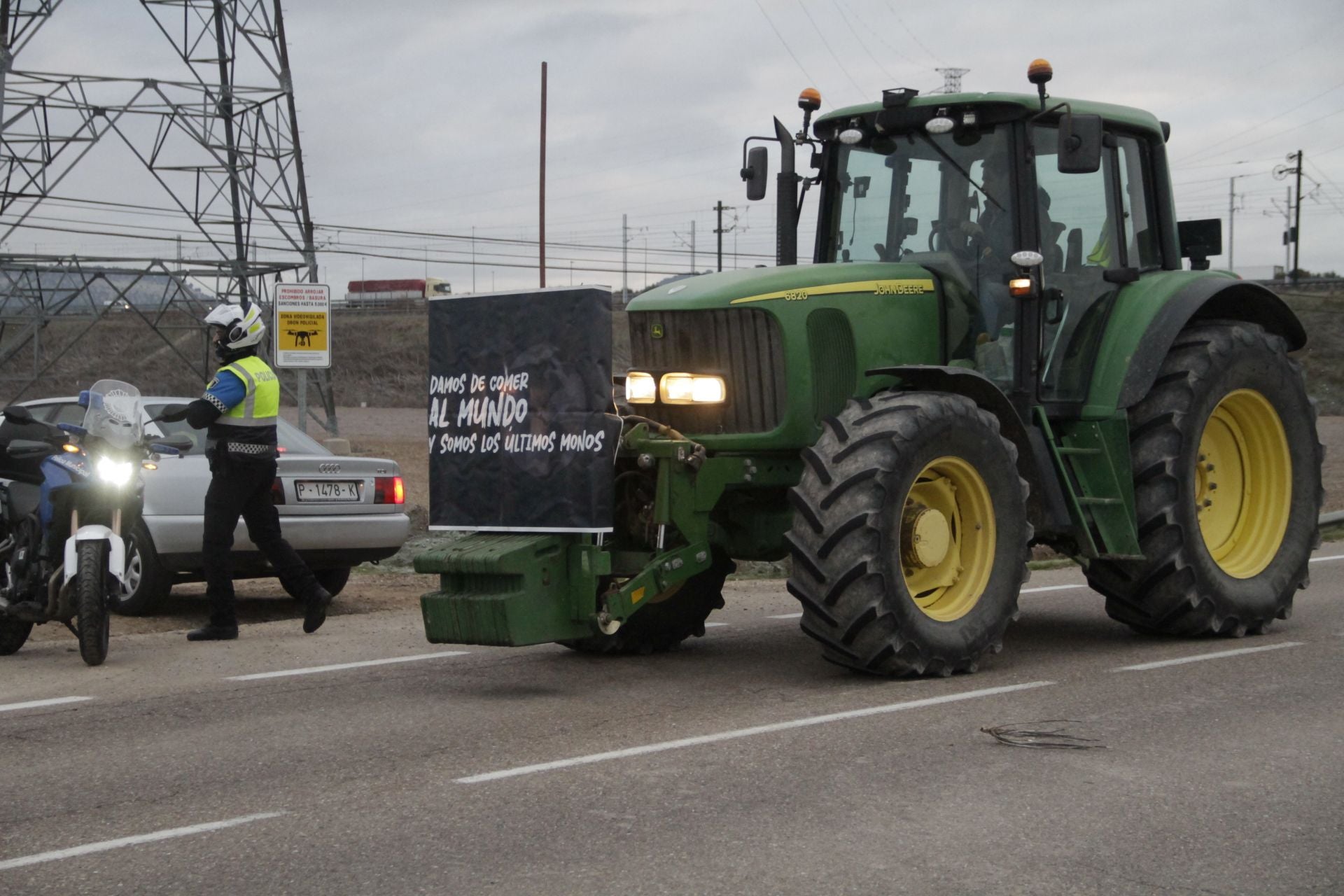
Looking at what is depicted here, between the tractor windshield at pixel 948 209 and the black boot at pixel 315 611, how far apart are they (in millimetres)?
3667

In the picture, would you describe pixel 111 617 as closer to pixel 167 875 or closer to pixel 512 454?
pixel 512 454

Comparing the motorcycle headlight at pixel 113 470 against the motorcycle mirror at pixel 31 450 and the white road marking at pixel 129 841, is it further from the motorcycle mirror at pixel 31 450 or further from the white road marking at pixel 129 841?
the white road marking at pixel 129 841

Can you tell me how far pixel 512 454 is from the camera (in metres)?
8.04

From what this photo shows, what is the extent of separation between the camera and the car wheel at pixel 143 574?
36.0 feet

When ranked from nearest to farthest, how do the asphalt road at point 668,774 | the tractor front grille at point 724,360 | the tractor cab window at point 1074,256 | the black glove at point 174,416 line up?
the asphalt road at point 668,774 < the tractor front grille at point 724,360 < the tractor cab window at point 1074,256 < the black glove at point 174,416

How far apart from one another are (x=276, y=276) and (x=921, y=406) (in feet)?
78.8

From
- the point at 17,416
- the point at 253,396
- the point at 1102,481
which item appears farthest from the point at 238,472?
the point at 1102,481

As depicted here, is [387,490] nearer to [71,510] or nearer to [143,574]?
[143,574]

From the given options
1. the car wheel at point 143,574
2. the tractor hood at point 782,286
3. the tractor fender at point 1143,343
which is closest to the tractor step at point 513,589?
the tractor hood at point 782,286

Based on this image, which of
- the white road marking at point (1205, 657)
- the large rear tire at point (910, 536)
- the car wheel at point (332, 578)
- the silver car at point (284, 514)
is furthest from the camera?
the car wheel at point (332, 578)

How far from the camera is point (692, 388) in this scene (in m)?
8.30

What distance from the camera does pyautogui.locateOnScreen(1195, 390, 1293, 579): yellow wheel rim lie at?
32.4 ft

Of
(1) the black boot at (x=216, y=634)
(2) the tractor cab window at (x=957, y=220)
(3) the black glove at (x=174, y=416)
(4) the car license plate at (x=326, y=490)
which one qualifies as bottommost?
(1) the black boot at (x=216, y=634)

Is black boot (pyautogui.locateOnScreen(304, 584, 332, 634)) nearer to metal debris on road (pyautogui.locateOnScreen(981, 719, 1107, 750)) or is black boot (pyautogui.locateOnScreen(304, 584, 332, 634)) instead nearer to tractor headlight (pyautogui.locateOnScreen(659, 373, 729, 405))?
tractor headlight (pyautogui.locateOnScreen(659, 373, 729, 405))
